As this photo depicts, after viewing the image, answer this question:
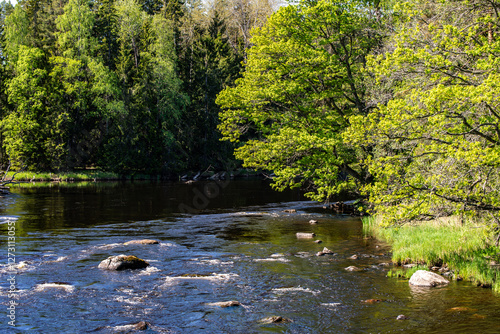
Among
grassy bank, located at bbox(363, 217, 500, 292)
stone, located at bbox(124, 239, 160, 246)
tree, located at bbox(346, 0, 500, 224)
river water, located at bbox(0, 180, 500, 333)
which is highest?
tree, located at bbox(346, 0, 500, 224)

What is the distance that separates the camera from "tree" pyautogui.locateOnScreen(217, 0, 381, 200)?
27.3 m

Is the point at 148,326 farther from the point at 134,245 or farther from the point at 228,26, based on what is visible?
the point at 228,26

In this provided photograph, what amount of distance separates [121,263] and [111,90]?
57.7 m

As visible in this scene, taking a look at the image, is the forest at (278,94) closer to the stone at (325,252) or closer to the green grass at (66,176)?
the green grass at (66,176)

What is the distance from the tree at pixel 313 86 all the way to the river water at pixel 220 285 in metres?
3.81

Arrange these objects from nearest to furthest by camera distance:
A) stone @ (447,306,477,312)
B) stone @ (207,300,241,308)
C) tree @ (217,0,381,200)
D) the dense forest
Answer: stone @ (447,306,477,312) → stone @ (207,300,241,308) → the dense forest → tree @ (217,0,381,200)

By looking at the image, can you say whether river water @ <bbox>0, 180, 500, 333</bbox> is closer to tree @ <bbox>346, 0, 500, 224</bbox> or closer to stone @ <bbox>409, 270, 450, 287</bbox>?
stone @ <bbox>409, 270, 450, 287</bbox>

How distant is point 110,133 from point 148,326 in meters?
65.4

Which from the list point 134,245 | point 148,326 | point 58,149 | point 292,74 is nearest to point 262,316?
point 148,326

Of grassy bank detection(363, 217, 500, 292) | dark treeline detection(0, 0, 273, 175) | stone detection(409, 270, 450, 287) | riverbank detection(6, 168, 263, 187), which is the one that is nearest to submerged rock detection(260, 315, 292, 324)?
stone detection(409, 270, 450, 287)

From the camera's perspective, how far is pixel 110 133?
73.1 meters

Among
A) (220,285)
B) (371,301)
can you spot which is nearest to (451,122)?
(371,301)

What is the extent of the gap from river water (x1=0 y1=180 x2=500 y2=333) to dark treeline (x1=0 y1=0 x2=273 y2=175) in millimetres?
43629

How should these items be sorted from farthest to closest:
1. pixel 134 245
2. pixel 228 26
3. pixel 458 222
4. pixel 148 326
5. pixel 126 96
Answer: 1. pixel 228 26
2. pixel 126 96
3. pixel 134 245
4. pixel 458 222
5. pixel 148 326
